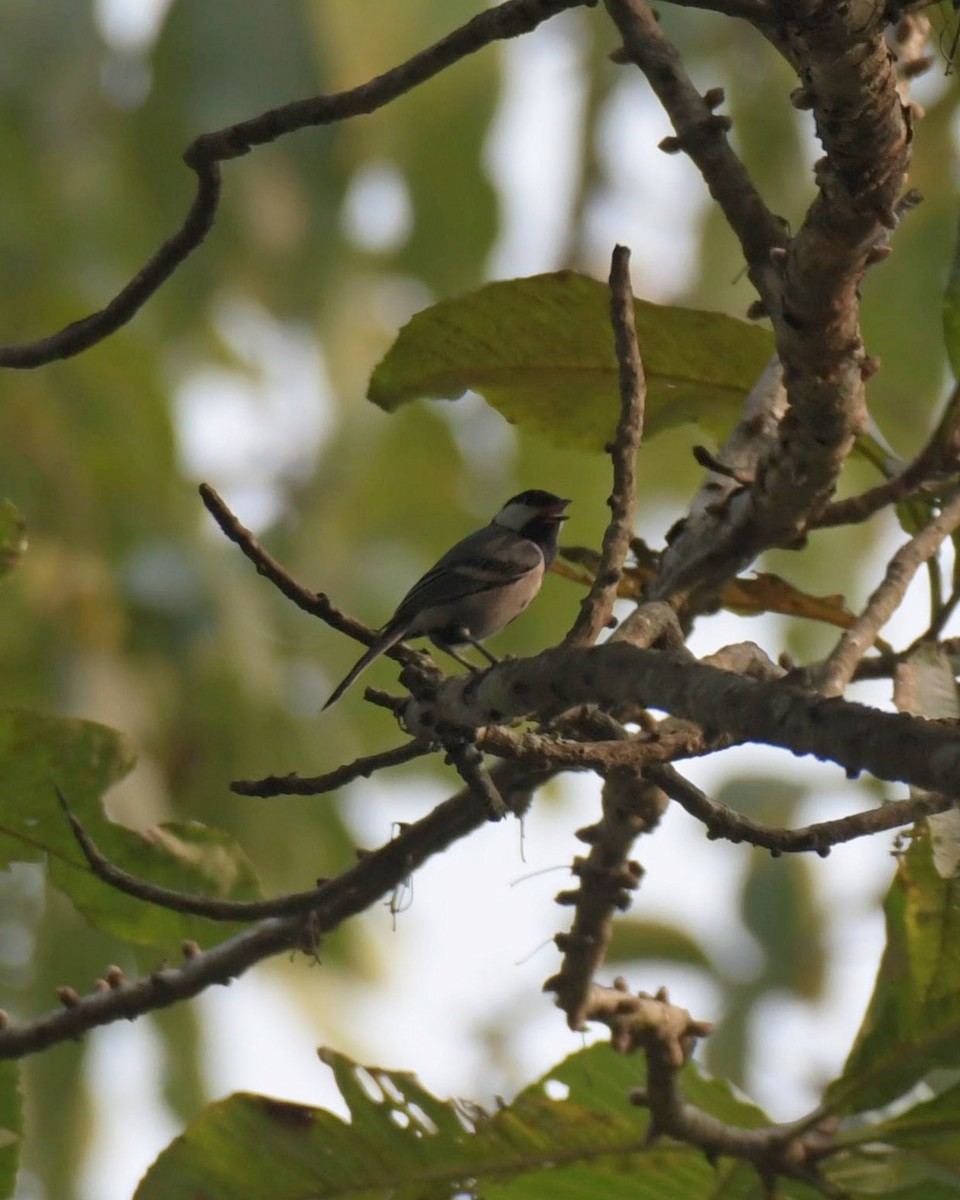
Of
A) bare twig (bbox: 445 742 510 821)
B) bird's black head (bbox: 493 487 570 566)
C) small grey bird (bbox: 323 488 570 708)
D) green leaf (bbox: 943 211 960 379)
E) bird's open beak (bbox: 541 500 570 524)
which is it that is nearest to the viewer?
bare twig (bbox: 445 742 510 821)

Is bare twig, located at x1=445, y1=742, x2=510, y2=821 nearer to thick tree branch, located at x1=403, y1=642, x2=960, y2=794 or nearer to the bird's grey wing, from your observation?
thick tree branch, located at x1=403, y1=642, x2=960, y2=794

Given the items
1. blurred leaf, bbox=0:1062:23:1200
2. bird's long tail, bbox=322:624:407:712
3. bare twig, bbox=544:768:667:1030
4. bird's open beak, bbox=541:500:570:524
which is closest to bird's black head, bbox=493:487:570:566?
bird's open beak, bbox=541:500:570:524

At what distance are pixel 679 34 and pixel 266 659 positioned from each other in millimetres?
3651

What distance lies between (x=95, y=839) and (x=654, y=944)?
5143mm

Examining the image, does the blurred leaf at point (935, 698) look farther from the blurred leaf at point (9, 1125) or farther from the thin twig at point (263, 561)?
the blurred leaf at point (9, 1125)

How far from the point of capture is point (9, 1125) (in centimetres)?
323

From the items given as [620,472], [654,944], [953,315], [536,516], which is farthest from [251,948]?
[654,944]

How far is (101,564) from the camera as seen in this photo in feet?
22.8

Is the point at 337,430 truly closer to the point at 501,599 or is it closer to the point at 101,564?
the point at 101,564

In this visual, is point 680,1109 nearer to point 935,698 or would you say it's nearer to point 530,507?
point 935,698

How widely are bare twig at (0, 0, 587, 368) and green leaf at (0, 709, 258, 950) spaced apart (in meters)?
0.74

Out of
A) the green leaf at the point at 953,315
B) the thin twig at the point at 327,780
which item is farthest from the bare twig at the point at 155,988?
the green leaf at the point at 953,315

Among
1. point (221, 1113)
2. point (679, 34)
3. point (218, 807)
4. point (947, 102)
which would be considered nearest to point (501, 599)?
point (221, 1113)

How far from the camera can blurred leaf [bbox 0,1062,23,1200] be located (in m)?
3.21
